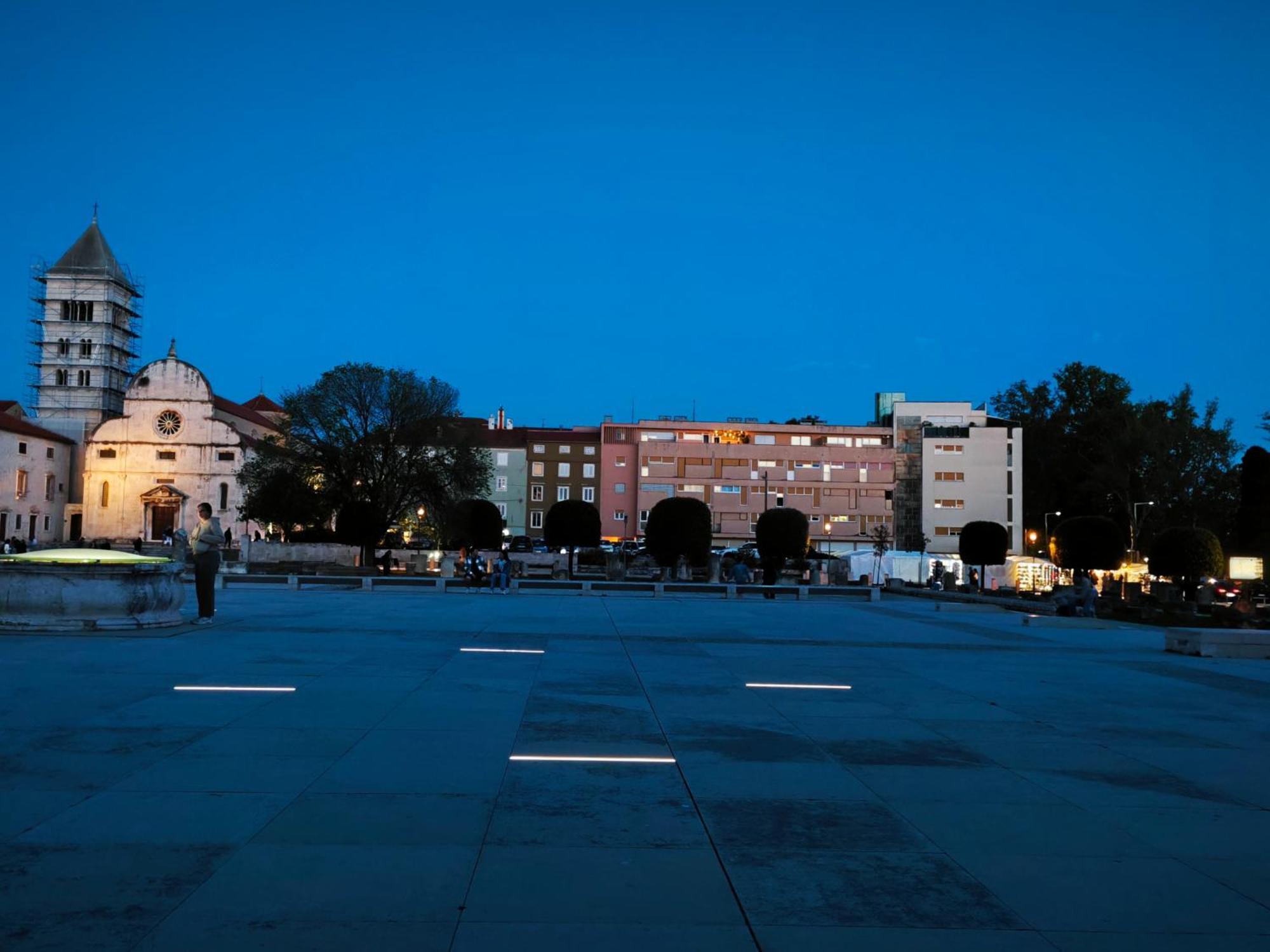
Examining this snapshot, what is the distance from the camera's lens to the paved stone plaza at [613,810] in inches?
153

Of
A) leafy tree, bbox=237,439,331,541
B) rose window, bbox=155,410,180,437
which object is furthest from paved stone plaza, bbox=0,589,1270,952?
rose window, bbox=155,410,180,437

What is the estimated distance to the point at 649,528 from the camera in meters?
44.8

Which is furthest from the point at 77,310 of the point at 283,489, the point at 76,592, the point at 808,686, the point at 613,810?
the point at 613,810

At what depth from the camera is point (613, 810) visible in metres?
5.51

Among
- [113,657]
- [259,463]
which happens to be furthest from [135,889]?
[259,463]

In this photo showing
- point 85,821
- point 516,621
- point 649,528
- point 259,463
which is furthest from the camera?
point 259,463

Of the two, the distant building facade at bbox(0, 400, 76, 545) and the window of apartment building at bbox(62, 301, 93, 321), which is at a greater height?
the window of apartment building at bbox(62, 301, 93, 321)

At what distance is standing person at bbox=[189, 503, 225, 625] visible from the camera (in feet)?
48.6

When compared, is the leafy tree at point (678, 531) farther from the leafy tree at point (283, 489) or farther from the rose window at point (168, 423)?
the rose window at point (168, 423)

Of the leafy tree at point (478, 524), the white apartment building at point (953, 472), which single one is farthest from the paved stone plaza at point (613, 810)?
the white apartment building at point (953, 472)

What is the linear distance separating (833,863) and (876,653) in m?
10.3

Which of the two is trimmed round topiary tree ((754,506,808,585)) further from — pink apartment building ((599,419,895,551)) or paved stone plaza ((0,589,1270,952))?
pink apartment building ((599,419,895,551))

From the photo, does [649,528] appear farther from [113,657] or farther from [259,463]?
[113,657]

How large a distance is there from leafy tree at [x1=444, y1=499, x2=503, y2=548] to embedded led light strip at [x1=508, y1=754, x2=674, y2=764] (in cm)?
4224
